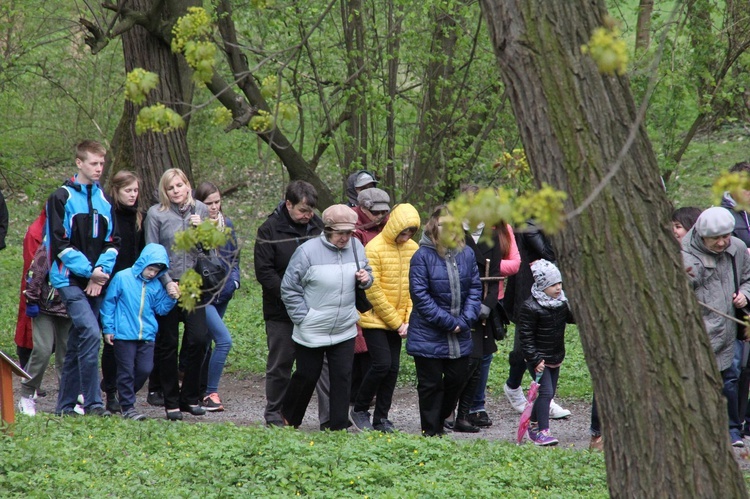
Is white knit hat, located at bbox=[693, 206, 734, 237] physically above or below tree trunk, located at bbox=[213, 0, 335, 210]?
below

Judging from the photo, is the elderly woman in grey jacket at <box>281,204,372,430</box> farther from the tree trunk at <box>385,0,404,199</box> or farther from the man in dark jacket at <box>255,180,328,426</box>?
the tree trunk at <box>385,0,404,199</box>

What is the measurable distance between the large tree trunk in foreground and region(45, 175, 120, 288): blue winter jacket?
4.62 m

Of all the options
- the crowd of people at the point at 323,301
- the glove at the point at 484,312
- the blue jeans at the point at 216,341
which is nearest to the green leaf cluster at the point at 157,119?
the crowd of people at the point at 323,301

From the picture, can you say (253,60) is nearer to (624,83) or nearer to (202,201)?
(202,201)

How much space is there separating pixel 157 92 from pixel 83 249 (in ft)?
11.0

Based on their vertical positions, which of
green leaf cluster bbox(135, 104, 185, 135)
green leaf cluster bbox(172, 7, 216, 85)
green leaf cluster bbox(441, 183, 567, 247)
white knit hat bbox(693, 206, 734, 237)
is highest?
A: green leaf cluster bbox(172, 7, 216, 85)

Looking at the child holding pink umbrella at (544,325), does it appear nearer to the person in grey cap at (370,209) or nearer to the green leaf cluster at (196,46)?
the person in grey cap at (370,209)

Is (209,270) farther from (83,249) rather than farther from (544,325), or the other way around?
(544,325)

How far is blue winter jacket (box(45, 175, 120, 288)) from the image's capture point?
7223 millimetres

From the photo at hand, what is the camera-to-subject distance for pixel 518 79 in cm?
375

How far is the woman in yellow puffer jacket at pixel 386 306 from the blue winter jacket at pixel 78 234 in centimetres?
211

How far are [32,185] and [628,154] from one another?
1126cm

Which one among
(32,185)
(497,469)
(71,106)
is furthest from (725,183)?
(71,106)

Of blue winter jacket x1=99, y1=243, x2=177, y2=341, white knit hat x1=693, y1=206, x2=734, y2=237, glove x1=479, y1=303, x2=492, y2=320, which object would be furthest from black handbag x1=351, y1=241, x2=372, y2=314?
white knit hat x1=693, y1=206, x2=734, y2=237
